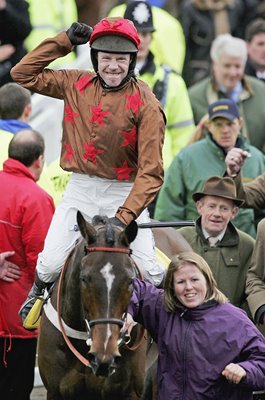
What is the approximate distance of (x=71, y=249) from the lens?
924cm

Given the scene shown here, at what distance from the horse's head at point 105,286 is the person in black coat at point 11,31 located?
607 centimetres

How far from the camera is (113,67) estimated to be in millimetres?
9047

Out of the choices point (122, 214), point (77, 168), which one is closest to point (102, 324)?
point (122, 214)

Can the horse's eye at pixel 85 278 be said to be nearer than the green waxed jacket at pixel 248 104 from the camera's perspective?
Yes

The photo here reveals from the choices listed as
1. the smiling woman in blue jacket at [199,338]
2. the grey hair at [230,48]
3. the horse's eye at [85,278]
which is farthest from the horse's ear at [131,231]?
the grey hair at [230,48]

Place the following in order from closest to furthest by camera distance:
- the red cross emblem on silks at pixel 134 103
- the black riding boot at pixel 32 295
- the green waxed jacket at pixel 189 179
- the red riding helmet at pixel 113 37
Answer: the red riding helmet at pixel 113 37 < the red cross emblem on silks at pixel 134 103 < the black riding boot at pixel 32 295 < the green waxed jacket at pixel 189 179

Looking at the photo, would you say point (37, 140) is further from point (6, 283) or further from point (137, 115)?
point (137, 115)

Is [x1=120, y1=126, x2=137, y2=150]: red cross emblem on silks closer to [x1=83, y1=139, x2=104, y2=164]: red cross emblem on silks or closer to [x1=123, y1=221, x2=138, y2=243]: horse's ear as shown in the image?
[x1=83, y1=139, x2=104, y2=164]: red cross emblem on silks

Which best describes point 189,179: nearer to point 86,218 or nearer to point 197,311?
point 86,218

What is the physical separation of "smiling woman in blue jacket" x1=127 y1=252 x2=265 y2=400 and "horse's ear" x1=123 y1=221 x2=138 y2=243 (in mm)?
435

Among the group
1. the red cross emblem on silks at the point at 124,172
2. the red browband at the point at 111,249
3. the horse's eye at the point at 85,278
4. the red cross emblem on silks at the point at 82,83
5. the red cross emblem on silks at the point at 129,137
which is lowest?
the horse's eye at the point at 85,278

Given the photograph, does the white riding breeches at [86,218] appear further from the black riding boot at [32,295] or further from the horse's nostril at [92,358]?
the horse's nostril at [92,358]

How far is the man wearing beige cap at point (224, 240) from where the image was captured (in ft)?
35.4

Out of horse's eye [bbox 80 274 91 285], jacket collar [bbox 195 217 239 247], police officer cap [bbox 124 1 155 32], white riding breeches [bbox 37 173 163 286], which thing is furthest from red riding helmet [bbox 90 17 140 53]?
police officer cap [bbox 124 1 155 32]
